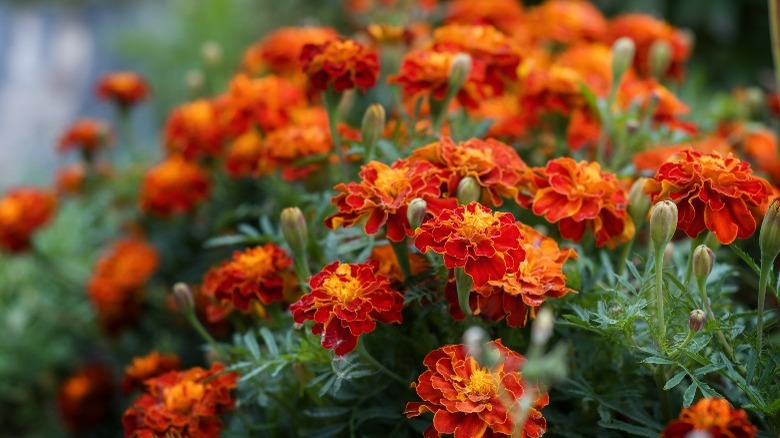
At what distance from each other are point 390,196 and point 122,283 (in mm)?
902

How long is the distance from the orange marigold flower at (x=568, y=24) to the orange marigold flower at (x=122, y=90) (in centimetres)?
84

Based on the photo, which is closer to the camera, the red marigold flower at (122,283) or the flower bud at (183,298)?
the flower bud at (183,298)

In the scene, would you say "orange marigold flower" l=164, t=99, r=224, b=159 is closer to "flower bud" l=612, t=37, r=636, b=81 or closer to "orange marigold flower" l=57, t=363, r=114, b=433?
"orange marigold flower" l=57, t=363, r=114, b=433

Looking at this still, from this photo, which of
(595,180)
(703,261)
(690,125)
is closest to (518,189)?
(595,180)

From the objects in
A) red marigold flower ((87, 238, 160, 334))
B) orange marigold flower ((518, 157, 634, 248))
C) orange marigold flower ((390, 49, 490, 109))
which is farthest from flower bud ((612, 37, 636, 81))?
red marigold flower ((87, 238, 160, 334))

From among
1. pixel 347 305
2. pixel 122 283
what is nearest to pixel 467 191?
pixel 347 305

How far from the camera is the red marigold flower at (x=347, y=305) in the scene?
0.82 metres

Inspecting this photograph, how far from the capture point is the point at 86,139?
1.79 metres

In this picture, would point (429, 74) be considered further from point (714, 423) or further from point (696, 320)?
point (714, 423)

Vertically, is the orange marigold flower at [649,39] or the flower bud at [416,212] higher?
the flower bud at [416,212]

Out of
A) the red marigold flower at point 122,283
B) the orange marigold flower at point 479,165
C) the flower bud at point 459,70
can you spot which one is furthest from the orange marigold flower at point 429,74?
the red marigold flower at point 122,283

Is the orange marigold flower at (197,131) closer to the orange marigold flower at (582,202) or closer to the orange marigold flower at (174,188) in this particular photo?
the orange marigold flower at (174,188)

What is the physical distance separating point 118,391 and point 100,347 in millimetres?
254

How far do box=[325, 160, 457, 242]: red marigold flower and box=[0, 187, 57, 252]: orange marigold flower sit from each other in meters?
0.98
